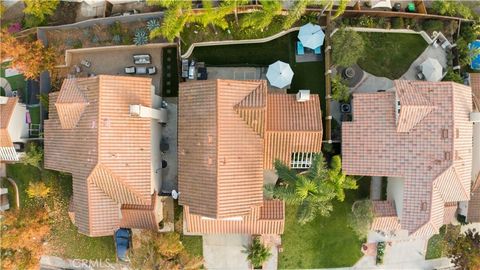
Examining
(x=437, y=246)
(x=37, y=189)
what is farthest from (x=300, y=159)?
(x=37, y=189)

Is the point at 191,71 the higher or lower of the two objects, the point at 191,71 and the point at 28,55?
the lower

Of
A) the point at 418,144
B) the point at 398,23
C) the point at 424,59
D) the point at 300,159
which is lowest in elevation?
the point at 300,159

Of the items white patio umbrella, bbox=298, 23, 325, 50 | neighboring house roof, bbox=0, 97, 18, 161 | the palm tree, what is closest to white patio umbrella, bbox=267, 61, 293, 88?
white patio umbrella, bbox=298, 23, 325, 50

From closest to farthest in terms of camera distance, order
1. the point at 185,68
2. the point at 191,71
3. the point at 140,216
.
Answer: the point at 140,216
the point at 191,71
the point at 185,68

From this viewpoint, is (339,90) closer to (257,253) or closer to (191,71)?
(191,71)

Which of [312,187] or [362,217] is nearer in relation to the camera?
[312,187]

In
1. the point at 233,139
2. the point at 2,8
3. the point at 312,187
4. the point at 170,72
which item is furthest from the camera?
the point at 2,8
